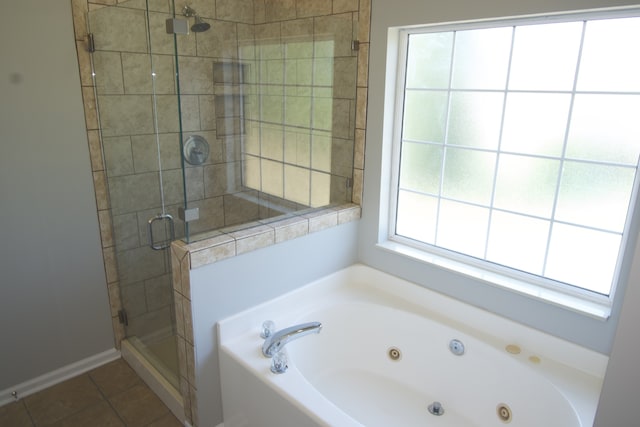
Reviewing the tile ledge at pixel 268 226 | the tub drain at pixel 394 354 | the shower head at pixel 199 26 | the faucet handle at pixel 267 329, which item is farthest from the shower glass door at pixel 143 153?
the tub drain at pixel 394 354

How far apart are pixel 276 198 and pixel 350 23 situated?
1084 millimetres

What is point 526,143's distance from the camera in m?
2.03

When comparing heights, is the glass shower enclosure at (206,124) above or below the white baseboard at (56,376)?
above

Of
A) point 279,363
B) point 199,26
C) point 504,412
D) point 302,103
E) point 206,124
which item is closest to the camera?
point 279,363

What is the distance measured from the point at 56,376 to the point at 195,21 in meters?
2.18

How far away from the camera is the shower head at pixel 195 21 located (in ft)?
7.17

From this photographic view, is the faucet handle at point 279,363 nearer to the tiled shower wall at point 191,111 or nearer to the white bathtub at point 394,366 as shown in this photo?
the white bathtub at point 394,366

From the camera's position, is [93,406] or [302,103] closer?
[93,406]

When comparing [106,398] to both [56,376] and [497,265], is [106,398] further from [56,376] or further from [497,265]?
[497,265]

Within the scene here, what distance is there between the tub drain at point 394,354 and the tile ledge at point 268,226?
763mm

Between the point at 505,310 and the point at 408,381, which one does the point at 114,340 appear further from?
the point at 505,310

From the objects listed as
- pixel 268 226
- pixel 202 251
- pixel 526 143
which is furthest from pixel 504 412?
pixel 202 251

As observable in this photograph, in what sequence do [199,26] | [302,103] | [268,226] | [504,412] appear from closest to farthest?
[504,412] → [268,226] → [199,26] → [302,103]

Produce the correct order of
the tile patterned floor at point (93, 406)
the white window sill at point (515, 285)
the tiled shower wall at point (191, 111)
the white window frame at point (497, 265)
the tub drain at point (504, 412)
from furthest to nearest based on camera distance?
the tile patterned floor at point (93, 406) → the tiled shower wall at point (191, 111) → the tub drain at point (504, 412) → the white window sill at point (515, 285) → the white window frame at point (497, 265)
